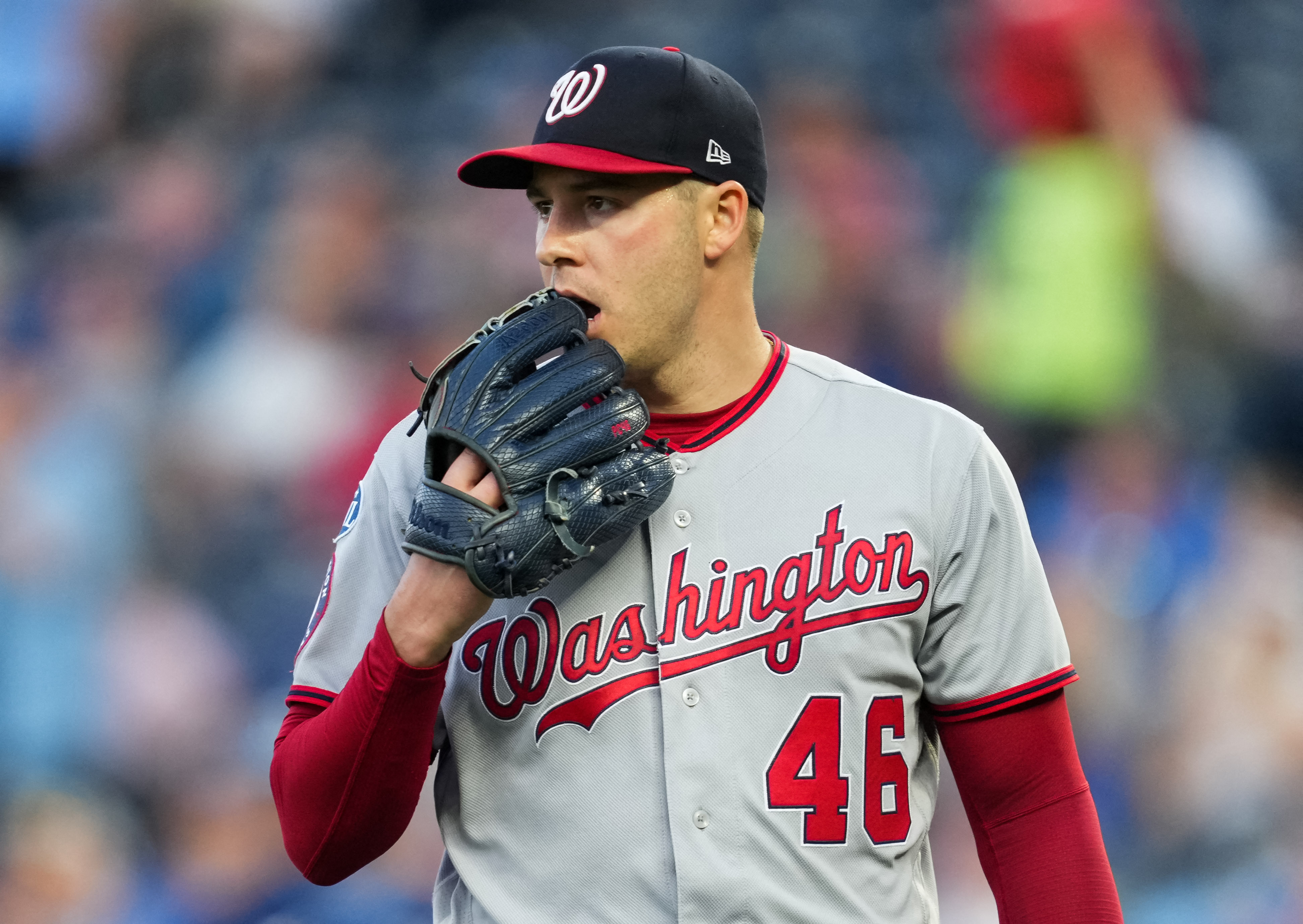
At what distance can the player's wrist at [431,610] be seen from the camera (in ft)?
5.37

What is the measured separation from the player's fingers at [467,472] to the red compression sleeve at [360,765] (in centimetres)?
18

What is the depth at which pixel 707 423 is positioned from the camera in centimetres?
194

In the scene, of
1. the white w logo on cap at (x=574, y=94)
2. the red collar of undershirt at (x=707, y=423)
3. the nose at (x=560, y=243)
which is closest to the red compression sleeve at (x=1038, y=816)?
the red collar of undershirt at (x=707, y=423)

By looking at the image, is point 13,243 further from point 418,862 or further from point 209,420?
point 418,862

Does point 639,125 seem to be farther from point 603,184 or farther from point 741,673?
point 741,673

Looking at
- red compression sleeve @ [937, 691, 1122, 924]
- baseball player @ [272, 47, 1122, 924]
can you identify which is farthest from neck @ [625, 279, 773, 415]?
red compression sleeve @ [937, 691, 1122, 924]

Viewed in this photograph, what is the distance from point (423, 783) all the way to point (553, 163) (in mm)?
747

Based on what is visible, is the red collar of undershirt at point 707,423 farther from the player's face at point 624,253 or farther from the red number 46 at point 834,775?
the red number 46 at point 834,775

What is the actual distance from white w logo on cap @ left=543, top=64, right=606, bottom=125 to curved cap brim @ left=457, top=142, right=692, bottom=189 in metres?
0.04

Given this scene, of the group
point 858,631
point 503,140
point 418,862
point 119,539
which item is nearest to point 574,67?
point 858,631

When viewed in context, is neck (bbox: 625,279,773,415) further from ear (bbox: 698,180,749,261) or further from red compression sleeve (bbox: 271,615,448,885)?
red compression sleeve (bbox: 271,615,448,885)

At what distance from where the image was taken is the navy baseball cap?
5.97 ft

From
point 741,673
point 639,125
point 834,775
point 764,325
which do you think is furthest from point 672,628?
point 764,325

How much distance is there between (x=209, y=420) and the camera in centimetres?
480
